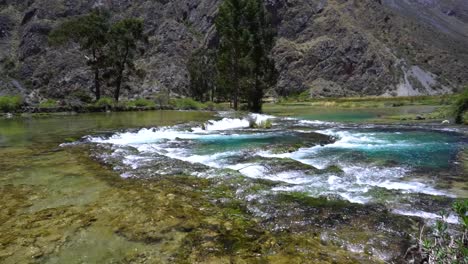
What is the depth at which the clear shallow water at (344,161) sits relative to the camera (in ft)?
33.3

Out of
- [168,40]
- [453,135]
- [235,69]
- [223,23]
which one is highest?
[168,40]

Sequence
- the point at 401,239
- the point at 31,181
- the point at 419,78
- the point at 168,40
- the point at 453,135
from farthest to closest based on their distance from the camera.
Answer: the point at 419,78 < the point at 168,40 < the point at 453,135 < the point at 31,181 < the point at 401,239

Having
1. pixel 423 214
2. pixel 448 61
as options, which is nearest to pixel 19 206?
pixel 423 214

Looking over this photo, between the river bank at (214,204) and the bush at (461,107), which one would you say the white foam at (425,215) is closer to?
the river bank at (214,204)

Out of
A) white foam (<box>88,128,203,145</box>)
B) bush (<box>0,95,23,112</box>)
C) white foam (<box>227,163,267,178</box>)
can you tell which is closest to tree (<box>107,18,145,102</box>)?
bush (<box>0,95,23,112</box>)

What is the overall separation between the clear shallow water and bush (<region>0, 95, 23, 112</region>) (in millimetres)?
22623

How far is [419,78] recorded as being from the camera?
162375 millimetres

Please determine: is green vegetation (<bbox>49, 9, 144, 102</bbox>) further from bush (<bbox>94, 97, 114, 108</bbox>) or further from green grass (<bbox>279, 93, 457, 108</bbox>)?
green grass (<bbox>279, 93, 457, 108</bbox>)

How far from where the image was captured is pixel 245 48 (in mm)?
49875

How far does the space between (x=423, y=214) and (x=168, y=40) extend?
149m

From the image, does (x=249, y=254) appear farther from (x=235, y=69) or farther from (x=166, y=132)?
(x=235, y=69)

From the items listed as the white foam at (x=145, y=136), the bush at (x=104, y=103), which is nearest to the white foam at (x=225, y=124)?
the white foam at (x=145, y=136)

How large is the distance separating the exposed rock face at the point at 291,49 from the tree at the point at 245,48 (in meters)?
56.2

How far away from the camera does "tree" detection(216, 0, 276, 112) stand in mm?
49594
